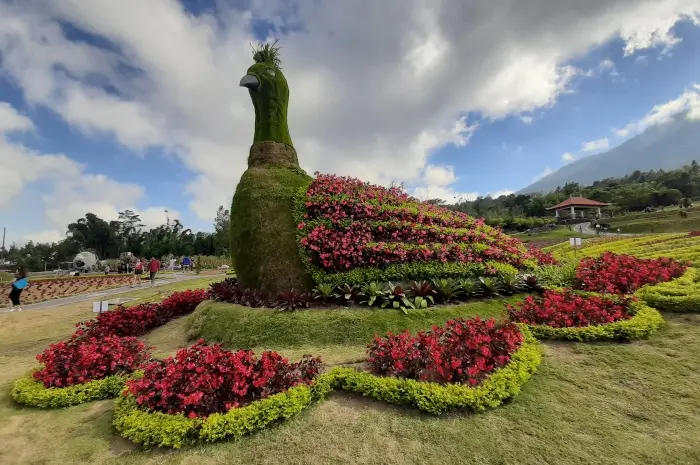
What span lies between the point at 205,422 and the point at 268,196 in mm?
4956

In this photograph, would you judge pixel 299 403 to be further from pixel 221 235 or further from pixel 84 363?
pixel 221 235

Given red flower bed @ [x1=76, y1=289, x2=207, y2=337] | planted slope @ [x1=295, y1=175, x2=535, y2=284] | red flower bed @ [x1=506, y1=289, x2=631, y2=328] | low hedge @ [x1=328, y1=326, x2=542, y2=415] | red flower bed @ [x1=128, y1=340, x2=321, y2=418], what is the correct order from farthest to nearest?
red flower bed @ [x1=76, y1=289, x2=207, y2=337] → planted slope @ [x1=295, y1=175, x2=535, y2=284] → red flower bed @ [x1=506, y1=289, x2=631, y2=328] → red flower bed @ [x1=128, y1=340, x2=321, y2=418] → low hedge @ [x1=328, y1=326, x2=542, y2=415]

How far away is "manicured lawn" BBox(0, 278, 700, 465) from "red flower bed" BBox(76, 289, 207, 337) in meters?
3.57

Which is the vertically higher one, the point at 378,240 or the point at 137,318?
the point at 378,240

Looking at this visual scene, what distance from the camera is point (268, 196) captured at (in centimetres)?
795

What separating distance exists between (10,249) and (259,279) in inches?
4022

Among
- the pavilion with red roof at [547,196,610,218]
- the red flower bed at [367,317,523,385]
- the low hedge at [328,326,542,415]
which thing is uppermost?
the pavilion with red roof at [547,196,610,218]

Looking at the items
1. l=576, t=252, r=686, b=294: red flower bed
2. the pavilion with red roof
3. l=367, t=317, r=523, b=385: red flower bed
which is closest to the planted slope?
l=576, t=252, r=686, b=294: red flower bed

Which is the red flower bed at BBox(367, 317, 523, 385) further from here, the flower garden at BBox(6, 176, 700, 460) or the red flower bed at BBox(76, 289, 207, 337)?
the red flower bed at BBox(76, 289, 207, 337)

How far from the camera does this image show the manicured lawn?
3.26 metres

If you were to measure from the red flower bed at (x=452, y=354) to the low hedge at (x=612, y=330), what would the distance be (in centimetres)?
70

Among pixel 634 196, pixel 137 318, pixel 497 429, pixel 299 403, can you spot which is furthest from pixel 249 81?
pixel 634 196

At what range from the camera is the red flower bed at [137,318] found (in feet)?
27.5

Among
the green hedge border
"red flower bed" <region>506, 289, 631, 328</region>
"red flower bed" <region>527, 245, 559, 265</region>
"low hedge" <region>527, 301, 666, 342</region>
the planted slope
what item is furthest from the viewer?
"red flower bed" <region>527, 245, 559, 265</region>
